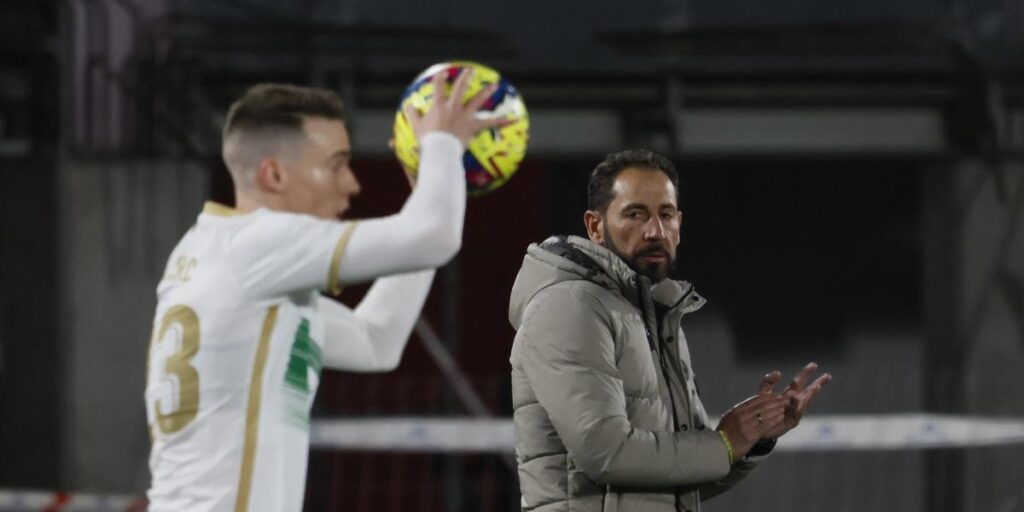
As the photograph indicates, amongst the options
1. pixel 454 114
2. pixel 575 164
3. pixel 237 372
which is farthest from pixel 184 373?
pixel 575 164

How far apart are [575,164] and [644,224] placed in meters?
8.37

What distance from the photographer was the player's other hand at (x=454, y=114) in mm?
2877

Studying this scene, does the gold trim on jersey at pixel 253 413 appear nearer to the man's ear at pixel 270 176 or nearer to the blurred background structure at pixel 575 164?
the man's ear at pixel 270 176

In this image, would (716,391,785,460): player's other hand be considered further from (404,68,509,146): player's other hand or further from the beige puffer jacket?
(404,68,509,146): player's other hand

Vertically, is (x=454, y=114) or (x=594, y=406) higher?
(x=454, y=114)

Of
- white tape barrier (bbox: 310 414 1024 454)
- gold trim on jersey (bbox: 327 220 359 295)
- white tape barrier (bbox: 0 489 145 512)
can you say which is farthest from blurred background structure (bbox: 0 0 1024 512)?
gold trim on jersey (bbox: 327 220 359 295)

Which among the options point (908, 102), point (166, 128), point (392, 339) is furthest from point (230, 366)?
point (908, 102)

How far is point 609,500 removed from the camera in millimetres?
3162

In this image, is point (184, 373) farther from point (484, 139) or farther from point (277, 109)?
point (484, 139)

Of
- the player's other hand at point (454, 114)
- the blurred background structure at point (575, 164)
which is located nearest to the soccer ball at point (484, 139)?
the player's other hand at point (454, 114)

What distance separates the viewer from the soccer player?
111 inches

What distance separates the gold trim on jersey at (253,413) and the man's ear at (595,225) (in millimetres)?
736

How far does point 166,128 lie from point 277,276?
343 inches

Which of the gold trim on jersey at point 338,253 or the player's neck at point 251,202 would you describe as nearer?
the gold trim on jersey at point 338,253
